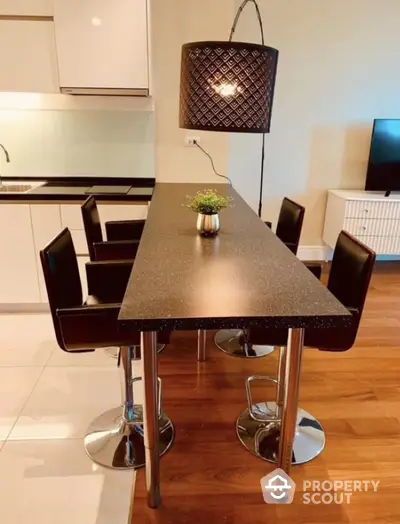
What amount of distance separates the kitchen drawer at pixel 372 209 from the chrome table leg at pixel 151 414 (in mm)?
3076

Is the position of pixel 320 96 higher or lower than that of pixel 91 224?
higher

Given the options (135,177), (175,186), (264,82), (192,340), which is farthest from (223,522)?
(135,177)

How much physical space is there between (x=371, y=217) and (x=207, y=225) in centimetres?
254

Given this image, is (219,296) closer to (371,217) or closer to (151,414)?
(151,414)

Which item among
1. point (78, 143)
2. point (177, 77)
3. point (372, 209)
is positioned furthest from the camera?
point (372, 209)

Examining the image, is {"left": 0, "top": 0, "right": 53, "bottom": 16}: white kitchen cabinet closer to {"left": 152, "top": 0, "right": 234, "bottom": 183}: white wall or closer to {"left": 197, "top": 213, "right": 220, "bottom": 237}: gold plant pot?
{"left": 152, "top": 0, "right": 234, "bottom": 183}: white wall

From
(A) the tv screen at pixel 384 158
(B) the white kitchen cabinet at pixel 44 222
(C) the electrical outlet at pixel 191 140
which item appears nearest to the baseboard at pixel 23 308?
(B) the white kitchen cabinet at pixel 44 222

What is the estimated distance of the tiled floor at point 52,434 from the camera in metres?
1.58

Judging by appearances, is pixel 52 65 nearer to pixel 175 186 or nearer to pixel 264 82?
pixel 175 186

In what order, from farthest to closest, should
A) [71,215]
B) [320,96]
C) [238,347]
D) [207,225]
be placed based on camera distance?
[320,96] < [71,215] < [238,347] < [207,225]

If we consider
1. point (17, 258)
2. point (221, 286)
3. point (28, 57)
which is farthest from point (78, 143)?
point (221, 286)

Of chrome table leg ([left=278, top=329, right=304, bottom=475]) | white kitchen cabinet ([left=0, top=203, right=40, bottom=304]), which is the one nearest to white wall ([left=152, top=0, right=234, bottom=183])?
white kitchen cabinet ([left=0, top=203, right=40, bottom=304])

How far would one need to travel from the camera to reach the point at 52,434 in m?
1.95

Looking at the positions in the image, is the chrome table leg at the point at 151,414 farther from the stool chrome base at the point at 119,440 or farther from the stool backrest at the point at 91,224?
the stool backrest at the point at 91,224
